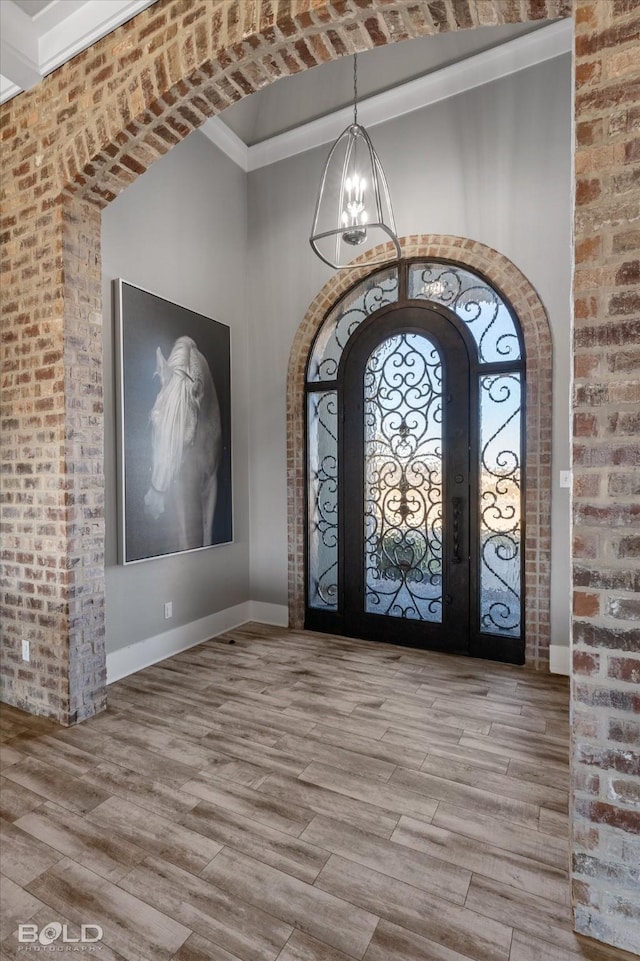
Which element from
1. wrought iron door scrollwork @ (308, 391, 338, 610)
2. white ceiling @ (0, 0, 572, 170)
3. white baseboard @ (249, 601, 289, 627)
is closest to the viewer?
white ceiling @ (0, 0, 572, 170)

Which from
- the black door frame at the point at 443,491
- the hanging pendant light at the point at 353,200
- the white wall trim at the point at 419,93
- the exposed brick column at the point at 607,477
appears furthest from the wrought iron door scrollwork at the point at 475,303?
the exposed brick column at the point at 607,477

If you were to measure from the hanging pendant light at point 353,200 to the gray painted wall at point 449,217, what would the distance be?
189 mm

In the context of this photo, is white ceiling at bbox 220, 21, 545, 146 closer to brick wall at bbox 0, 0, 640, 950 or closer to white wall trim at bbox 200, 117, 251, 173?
white wall trim at bbox 200, 117, 251, 173

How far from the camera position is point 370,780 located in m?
2.17

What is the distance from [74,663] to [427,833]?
75.6 inches

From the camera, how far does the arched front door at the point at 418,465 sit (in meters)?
3.49

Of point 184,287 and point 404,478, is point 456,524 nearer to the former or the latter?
point 404,478

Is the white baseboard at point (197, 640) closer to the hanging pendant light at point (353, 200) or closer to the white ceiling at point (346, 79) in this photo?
the hanging pendant light at point (353, 200)

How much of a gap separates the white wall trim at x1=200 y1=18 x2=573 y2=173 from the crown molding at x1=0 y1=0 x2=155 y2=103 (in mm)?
1534

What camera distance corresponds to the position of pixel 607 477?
1.41 m

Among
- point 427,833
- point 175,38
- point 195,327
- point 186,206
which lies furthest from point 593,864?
point 186,206

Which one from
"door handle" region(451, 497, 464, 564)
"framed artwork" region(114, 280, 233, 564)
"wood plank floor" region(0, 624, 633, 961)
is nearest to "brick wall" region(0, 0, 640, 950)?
"wood plank floor" region(0, 624, 633, 961)

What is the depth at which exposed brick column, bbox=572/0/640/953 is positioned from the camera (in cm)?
138

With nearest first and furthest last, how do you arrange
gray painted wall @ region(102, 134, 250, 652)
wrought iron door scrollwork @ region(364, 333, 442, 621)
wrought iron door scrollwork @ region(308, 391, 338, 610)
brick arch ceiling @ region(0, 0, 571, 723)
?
brick arch ceiling @ region(0, 0, 571, 723) < gray painted wall @ region(102, 134, 250, 652) < wrought iron door scrollwork @ region(364, 333, 442, 621) < wrought iron door scrollwork @ region(308, 391, 338, 610)
